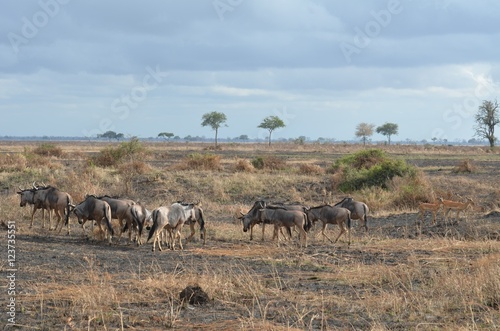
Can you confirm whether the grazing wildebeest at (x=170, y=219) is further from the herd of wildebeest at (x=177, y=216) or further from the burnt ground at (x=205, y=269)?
the burnt ground at (x=205, y=269)

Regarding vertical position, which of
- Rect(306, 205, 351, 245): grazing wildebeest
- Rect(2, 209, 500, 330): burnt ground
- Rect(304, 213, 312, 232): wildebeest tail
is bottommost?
Rect(2, 209, 500, 330): burnt ground

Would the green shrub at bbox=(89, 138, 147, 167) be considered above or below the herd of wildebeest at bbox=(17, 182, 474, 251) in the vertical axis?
above

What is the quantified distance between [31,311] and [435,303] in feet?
18.3

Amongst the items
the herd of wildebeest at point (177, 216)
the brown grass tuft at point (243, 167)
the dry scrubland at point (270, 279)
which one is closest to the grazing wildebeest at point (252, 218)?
the herd of wildebeest at point (177, 216)

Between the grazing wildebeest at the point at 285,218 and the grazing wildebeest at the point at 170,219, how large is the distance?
1888 mm

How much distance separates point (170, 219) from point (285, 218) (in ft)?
9.33

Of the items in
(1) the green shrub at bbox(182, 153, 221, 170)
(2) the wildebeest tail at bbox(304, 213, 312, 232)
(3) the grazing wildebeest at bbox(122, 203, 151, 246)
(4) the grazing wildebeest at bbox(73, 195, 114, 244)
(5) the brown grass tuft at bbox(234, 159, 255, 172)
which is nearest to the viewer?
(3) the grazing wildebeest at bbox(122, 203, 151, 246)

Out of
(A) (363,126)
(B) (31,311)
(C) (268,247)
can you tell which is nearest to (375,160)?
(C) (268,247)

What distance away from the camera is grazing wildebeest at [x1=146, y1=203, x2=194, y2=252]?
1530 cm

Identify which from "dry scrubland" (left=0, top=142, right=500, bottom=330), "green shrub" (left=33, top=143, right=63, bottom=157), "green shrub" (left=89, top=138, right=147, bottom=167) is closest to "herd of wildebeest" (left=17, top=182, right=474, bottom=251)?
"dry scrubland" (left=0, top=142, right=500, bottom=330)

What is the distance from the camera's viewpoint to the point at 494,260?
Result: 12359mm

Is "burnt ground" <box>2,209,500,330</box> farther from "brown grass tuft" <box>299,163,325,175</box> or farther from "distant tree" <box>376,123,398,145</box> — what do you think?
"distant tree" <box>376,123,398,145</box>

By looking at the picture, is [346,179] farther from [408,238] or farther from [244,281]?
[244,281]

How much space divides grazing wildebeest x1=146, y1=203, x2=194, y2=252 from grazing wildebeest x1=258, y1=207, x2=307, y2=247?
189cm
